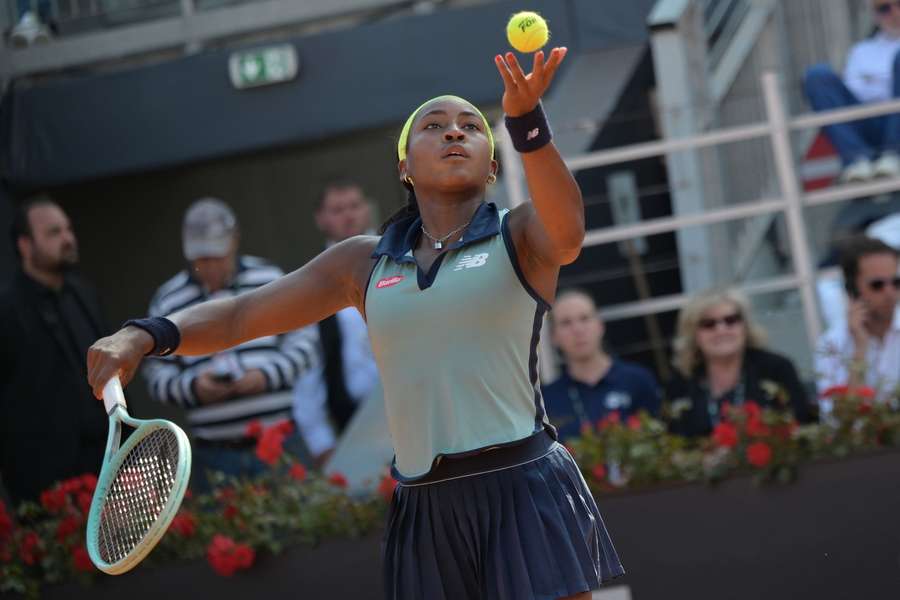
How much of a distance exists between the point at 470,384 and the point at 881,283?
11.2 ft

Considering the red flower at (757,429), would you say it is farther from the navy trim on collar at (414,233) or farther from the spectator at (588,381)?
the navy trim on collar at (414,233)

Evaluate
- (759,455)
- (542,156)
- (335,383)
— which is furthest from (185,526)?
(542,156)

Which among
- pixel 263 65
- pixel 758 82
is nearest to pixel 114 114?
pixel 263 65

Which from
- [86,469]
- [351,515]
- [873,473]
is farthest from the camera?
[86,469]

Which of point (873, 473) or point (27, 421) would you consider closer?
point (873, 473)

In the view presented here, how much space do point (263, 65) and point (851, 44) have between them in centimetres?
364

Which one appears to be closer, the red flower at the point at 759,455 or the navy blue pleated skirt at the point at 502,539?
the navy blue pleated skirt at the point at 502,539

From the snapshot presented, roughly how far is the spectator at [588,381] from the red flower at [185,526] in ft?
5.31

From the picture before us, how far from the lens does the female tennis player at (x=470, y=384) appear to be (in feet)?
11.2

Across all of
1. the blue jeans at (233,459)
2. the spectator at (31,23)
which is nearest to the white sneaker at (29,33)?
the spectator at (31,23)

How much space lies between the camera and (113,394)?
11.3 ft

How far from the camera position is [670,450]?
17.4ft

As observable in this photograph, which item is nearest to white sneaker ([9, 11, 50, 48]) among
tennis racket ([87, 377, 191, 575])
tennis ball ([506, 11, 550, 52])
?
tennis racket ([87, 377, 191, 575])

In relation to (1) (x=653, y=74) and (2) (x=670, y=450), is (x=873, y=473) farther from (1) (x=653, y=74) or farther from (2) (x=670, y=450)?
(1) (x=653, y=74)
